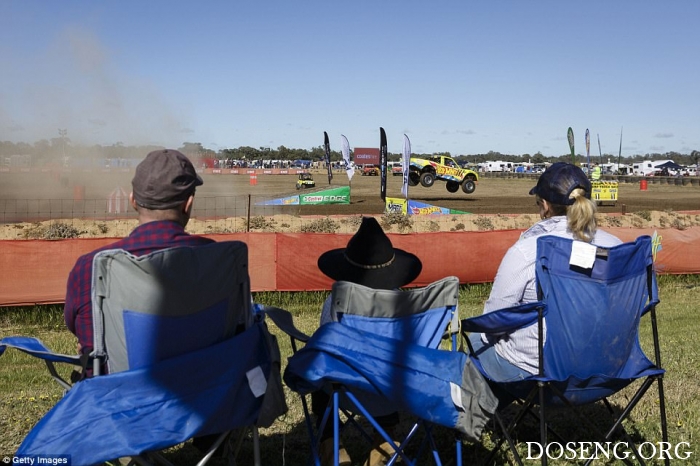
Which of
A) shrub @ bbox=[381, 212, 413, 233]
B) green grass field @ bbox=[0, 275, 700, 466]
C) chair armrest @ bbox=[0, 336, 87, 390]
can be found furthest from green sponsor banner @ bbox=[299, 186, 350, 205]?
chair armrest @ bbox=[0, 336, 87, 390]

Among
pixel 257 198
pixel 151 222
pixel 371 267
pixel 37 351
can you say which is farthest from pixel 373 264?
pixel 257 198

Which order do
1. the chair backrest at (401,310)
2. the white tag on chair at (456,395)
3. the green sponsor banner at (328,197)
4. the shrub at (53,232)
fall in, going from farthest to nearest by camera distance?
1. the green sponsor banner at (328,197)
2. the shrub at (53,232)
3. the chair backrest at (401,310)
4. the white tag on chair at (456,395)

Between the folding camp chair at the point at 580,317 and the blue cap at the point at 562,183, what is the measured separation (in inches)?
17.3

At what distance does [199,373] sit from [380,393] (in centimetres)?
79

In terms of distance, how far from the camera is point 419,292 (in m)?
3.54

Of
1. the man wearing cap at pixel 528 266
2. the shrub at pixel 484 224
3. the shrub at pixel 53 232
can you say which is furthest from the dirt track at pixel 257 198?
the man wearing cap at pixel 528 266

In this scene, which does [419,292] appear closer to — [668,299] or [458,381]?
[458,381]

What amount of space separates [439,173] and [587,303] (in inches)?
1474

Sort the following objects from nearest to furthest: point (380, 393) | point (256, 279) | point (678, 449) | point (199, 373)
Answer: point (199, 373), point (380, 393), point (678, 449), point (256, 279)

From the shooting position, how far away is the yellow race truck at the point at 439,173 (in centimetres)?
3992

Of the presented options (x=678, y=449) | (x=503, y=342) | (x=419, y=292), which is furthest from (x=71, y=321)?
(x=678, y=449)

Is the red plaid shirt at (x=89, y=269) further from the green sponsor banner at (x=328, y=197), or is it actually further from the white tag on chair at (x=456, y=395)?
the green sponsor banner at (x=328, y=197)

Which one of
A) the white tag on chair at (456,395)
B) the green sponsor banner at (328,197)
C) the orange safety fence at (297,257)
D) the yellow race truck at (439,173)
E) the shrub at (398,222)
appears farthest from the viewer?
the yellow race truck at (439,173)

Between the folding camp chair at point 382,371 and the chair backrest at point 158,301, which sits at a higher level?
the chair backrest at point 158,301
